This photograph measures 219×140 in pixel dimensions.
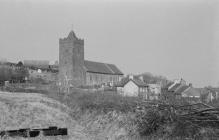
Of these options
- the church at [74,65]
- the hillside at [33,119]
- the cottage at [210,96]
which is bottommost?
the hillside at [33,119]

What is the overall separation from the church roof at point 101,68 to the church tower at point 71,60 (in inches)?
193

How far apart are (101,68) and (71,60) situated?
22142 millimetres

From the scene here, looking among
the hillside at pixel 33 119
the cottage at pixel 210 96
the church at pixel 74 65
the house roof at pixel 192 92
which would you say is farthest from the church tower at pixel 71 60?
the hillside at pixel 33 119

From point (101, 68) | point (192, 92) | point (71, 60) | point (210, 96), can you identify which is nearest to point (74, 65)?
point (71, 60)

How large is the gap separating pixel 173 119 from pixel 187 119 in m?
0.71

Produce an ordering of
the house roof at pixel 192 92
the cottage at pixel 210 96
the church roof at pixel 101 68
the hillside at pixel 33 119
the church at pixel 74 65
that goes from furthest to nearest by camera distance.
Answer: the church roof at pixel 101 68
the church at pixel 74 65
the house roof at pixel 192 92
the cottage at pixel 210 96
the hillside at pixel 33 119

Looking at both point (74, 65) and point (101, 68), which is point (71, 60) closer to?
point (74, 65)

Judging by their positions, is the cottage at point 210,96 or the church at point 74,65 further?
the church at point 74,65

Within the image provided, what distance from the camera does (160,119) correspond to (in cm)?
1579

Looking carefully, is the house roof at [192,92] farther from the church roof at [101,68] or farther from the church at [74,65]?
the church roof at [101,68]

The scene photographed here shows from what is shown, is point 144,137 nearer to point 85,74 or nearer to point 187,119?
point 187,119

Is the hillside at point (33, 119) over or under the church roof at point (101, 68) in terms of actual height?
under

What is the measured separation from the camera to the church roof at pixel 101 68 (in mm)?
101162

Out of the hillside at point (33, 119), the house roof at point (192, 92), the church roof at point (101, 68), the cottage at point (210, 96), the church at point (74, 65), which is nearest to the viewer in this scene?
the hillside at point (33, 119)
